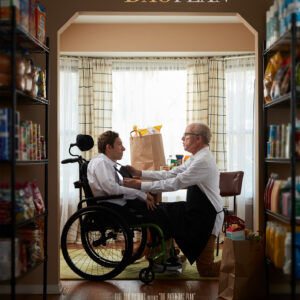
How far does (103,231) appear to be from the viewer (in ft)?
11.3

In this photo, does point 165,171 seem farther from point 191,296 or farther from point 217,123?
point 217,123

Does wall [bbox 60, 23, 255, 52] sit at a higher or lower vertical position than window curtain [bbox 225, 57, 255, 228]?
higher

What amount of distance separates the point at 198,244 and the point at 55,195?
44.6 inches

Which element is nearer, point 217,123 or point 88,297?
point 88,297

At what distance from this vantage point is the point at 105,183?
11.5 feet

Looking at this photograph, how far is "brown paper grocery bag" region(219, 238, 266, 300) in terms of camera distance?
3004mm

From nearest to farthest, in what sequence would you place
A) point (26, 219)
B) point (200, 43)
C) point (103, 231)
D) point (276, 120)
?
point (26, 219) < point (276, 120) < point (103, 231) < point (200, 43)

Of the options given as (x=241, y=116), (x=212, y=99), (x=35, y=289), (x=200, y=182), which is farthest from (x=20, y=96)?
(x=241, y=116)

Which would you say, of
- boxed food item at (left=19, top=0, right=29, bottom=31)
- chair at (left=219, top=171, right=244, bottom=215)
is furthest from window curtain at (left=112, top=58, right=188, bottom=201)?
boxed food item at (left=19, top=0, right=29, bottom=31)

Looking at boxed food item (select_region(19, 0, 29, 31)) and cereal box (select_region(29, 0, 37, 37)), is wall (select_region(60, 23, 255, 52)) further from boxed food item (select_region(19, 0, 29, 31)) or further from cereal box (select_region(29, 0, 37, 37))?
boxed food item (select_region(19, 0, 29, 31))

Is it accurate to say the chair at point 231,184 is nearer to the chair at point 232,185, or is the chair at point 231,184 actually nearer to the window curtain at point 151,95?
the chair at point 232,185

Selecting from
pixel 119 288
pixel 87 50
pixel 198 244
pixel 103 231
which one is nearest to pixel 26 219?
pixel 103 231

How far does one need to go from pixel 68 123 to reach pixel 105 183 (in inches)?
89.6

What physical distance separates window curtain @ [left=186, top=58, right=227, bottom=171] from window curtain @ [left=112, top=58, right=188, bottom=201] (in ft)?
0.58
